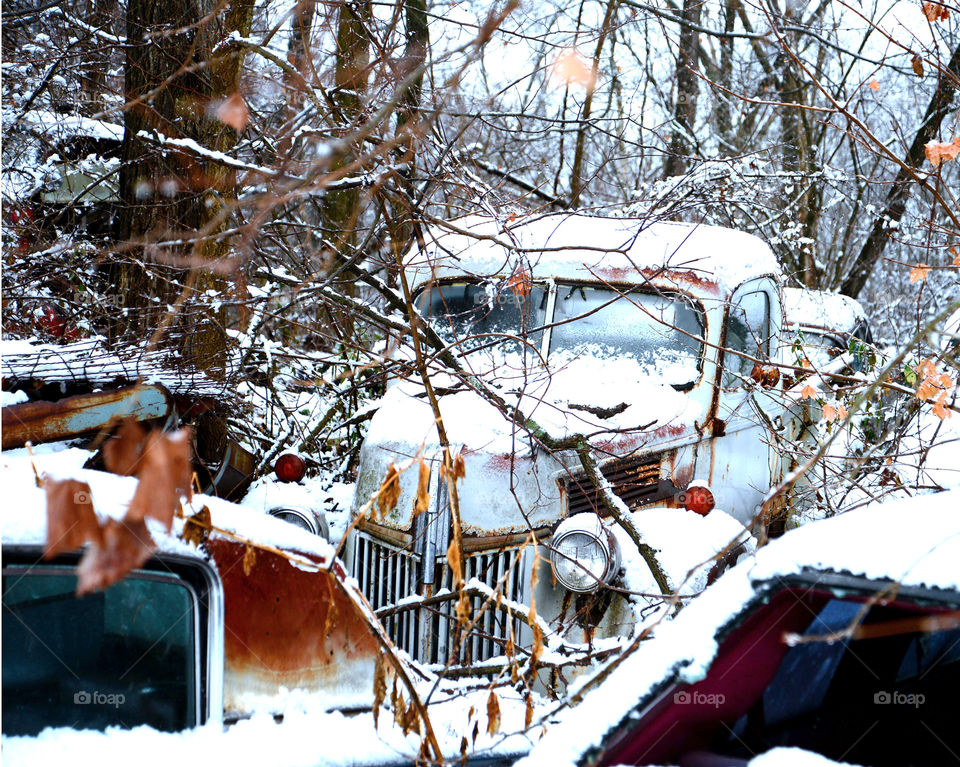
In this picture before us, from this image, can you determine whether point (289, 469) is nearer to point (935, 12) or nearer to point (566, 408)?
point (566, 408)

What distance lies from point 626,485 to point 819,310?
465 centimetres

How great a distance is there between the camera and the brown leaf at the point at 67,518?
5.27 feet

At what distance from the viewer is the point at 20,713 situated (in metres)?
1.98

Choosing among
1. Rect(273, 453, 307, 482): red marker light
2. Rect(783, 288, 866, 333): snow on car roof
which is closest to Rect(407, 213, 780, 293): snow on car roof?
Rect(273, 453, 307, 482): red marker light

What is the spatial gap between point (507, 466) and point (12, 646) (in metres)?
2.03

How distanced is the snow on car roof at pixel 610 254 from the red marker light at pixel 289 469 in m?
1.22

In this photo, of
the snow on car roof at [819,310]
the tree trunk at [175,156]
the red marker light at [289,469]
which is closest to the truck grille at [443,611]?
the red marker light at [289,469]

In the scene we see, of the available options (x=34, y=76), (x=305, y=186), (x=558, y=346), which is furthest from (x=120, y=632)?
(x=34, y=76)

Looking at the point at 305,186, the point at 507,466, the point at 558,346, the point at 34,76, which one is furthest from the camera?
the point at 34,76

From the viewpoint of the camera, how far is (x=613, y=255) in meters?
4.29

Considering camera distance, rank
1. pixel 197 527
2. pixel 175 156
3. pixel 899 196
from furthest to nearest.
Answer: pixel 899 196, pixel 175 156, pixel 197 527

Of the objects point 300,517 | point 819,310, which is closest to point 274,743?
point 300,517

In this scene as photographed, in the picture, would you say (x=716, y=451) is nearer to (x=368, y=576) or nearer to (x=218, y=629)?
(x=368, y=576)

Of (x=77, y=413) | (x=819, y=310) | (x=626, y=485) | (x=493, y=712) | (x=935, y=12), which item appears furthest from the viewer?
(x=819, y=310)
